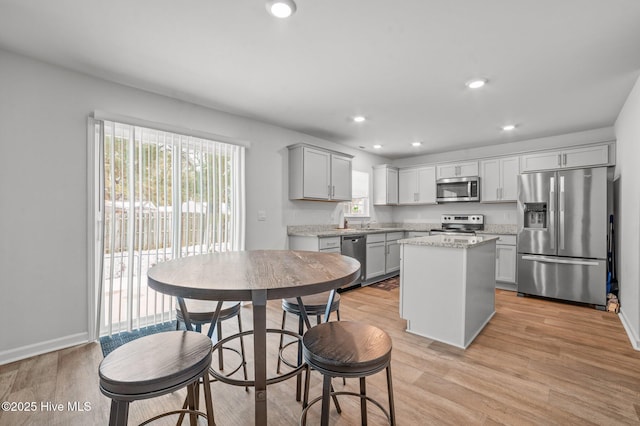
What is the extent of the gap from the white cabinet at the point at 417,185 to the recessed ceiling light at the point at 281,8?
4456 millimetres

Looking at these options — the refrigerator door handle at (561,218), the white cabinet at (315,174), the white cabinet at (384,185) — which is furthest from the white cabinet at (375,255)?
the refrigerator door handle at (561,218)

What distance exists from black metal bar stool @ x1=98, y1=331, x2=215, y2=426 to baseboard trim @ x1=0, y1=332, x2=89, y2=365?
1927mm

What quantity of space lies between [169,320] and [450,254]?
289cm

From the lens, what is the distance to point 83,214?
2.55m

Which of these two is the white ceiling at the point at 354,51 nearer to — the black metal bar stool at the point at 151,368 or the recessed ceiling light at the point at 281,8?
the recessed ceiling light at the point at 281,8

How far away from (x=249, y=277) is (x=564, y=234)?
4326 millimetres

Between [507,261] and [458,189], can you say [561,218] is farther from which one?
[458,189]

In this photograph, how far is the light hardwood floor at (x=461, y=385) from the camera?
1658mm

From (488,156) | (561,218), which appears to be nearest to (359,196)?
(488,156)

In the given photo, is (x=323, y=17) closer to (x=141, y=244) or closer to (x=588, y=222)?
(x=141, y=244)

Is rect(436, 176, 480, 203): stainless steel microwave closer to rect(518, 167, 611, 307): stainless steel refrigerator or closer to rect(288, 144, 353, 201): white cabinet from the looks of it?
rect(518, 167, 611, 307): stainless steel refrigerator

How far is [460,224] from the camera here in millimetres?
5367

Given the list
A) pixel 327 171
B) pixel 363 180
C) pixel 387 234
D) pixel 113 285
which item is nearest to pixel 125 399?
pixel 113 285

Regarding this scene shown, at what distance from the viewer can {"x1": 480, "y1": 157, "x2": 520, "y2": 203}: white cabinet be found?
470 centimetres
